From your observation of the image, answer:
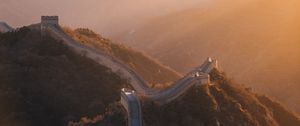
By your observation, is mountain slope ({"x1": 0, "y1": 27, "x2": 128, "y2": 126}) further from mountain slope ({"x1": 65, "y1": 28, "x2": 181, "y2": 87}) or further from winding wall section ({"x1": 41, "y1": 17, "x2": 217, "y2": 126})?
mountain slope ({"x1": 65, "y1": 28, "x2": 181, "y2": 87})

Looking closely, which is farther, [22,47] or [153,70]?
[153,70]

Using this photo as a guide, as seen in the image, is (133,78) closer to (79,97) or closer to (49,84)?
(79,97)

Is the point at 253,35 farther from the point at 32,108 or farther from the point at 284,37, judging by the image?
the point at 32,108

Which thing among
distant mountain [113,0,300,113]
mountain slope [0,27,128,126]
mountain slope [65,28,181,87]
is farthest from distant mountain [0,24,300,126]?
→ distant mountain [113,0,300,113]

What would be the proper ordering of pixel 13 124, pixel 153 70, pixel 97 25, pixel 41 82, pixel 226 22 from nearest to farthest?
pixel 13 124
pixel 41 82
pixel 153 70
pixel 226 22
pixel 97 25

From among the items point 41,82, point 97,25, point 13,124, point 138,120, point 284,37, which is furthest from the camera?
point 97,25

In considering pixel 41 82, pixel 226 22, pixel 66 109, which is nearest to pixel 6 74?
pixel 41 82
